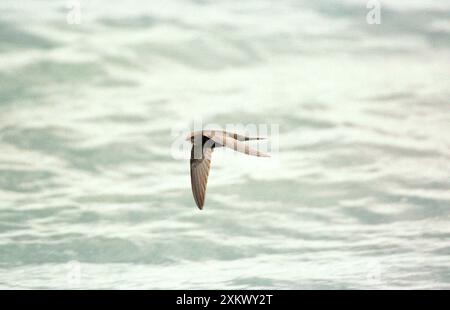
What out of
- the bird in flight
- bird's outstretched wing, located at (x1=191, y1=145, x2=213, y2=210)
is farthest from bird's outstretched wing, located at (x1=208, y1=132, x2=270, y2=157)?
bird's outstretched wing, located at (x1=191, y1=145, x2=213, y2=210)

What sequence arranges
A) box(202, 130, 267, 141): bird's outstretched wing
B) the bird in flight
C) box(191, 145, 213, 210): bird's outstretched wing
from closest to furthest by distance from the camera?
box(202, 130, 267, 141): bird's outstretched wing → the bird in flight → box(191, 145, 213, 210): bird's outstretched wing

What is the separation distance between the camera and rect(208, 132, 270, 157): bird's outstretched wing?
798cm

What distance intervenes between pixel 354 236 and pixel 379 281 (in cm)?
442

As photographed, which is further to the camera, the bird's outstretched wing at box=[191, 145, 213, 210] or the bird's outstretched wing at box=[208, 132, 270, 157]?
the bird's outstretched wing at box=[191, 145, 213, 210]

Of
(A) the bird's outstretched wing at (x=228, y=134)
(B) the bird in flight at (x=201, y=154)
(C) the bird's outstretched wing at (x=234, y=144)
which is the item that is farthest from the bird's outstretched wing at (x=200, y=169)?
(C) the bird's outstretched wing at (x=234, y=144)

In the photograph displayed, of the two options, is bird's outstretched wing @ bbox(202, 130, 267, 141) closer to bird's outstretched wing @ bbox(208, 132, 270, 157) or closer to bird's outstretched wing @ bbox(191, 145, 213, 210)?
bird's outstretched wing @ bbox(208, 132, 270, 157)

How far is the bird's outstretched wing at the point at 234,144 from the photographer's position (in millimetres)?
7976

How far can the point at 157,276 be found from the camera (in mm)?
22203
